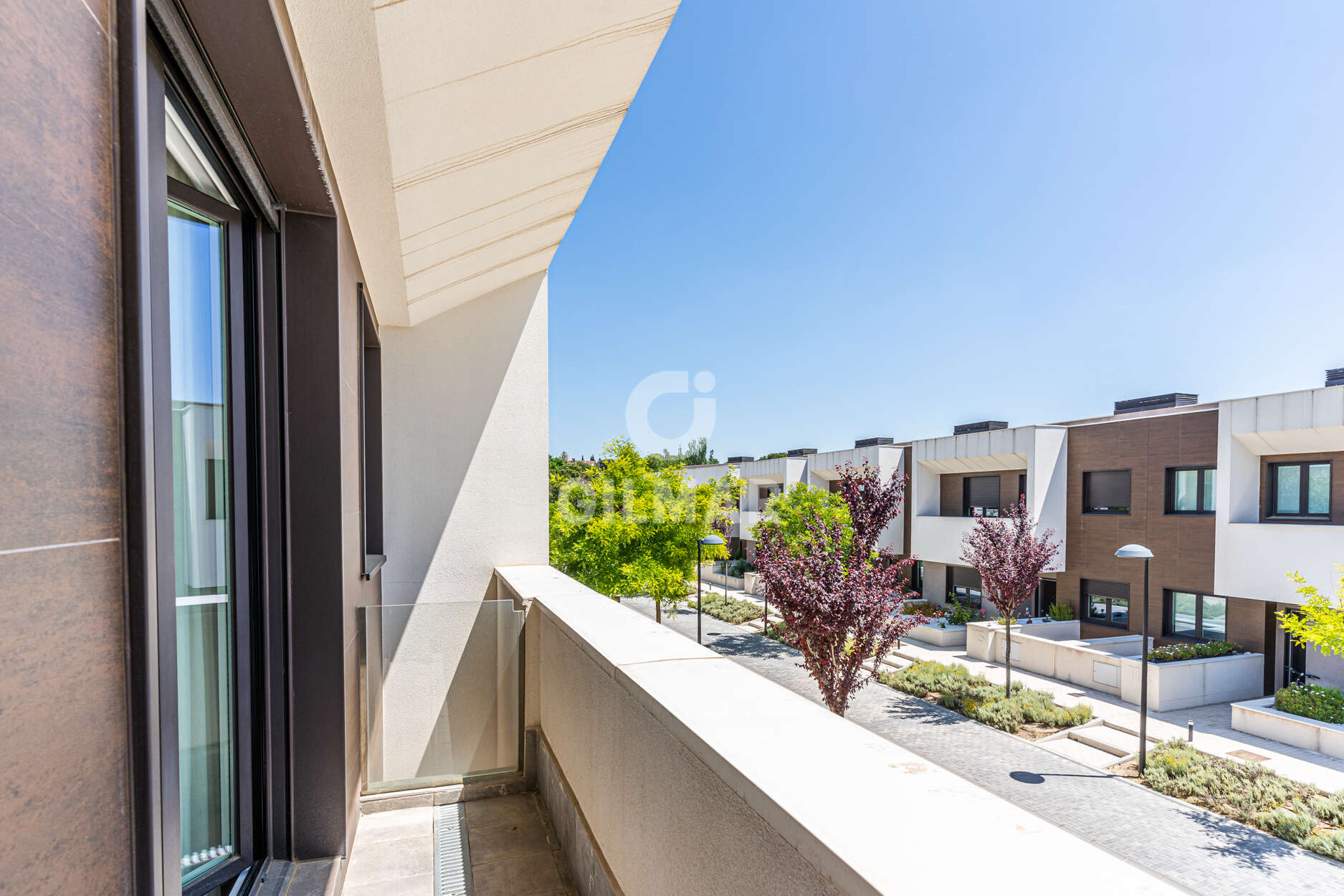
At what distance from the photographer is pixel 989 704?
12.7 meters

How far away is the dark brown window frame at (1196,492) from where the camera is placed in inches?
629

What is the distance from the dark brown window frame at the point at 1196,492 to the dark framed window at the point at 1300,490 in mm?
1056

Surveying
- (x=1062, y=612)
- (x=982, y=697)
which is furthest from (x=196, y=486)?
(x=1062, y=612)

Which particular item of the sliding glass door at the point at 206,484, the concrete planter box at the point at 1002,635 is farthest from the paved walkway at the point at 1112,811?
the sliding glass door at the point at 206,484

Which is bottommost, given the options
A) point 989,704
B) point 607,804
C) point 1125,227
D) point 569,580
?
point 989,704

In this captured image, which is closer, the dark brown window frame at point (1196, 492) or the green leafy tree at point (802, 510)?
the dark brown window frame at point (1196, 492)

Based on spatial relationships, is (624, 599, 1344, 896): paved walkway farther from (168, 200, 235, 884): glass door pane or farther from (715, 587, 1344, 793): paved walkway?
(168, 200, 235, 884): glass door pane

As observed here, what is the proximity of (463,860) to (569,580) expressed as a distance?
76.8 inches

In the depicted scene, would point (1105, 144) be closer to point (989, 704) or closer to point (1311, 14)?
point (1311, 14)

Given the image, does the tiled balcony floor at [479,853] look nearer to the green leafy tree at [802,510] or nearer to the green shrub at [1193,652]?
the green leafy tree at [802,510]

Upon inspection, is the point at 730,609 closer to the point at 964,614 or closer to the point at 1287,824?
the point at 964,614

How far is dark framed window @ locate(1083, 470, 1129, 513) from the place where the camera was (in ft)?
58.6

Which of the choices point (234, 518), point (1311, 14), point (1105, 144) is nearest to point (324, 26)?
point (234, 518)

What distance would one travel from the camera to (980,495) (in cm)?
2197
